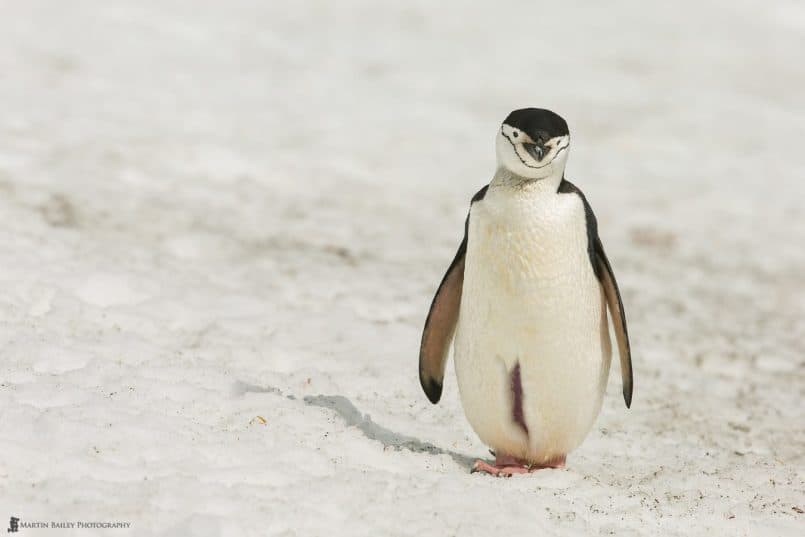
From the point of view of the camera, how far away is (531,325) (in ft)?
11.5

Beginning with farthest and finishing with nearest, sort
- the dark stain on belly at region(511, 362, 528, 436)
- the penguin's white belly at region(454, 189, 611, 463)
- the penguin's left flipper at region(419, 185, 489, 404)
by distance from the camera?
the penguin's left flipper at region(419, 185, 489, 404)
the dark stain on belly at region(511, 362, 528, 436)
the penguin's white belly at region(454, 189, 611, 463)

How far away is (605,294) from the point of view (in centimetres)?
379

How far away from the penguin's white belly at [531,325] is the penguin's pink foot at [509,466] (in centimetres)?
3

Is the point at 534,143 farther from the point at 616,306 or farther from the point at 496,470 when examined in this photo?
the point at 496,470

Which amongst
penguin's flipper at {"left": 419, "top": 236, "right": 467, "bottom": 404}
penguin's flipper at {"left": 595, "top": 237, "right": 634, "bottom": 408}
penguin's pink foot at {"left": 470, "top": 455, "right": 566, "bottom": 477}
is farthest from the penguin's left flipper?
penguin's flipper at {"left": 595, "top": 237, "right": 634, "bottom": 408}

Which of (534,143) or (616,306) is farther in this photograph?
(616,306)

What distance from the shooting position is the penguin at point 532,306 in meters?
3.45

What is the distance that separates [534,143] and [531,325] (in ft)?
1.94

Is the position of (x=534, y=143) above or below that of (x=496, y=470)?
above

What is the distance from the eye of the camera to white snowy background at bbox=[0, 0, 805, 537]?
3354mm

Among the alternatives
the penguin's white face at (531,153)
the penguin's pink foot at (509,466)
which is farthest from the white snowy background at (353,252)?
the penguin's white face at (531,153)

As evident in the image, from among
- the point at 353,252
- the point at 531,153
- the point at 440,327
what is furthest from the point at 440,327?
the point at 353,252

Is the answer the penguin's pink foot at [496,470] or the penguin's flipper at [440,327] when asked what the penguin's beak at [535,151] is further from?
the penguin's pink foot at [496,470]

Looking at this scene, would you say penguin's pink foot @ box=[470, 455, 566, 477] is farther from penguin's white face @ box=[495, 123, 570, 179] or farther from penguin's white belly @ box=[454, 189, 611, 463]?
penguin's white face @ box=[495, 123, 570, 179]
